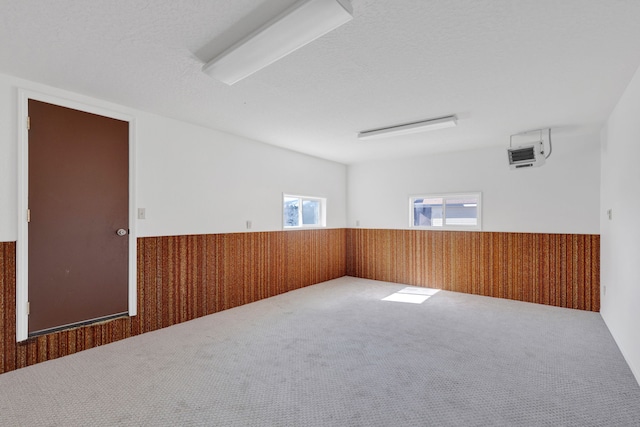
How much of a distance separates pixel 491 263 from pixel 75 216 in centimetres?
536

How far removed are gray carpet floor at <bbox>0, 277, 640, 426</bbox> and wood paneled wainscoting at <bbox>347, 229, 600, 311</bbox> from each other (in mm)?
795

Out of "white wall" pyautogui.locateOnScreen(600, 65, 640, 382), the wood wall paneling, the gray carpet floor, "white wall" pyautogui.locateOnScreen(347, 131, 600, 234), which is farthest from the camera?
"white wall" pyautogui.locateOnScreen(347, 131, 600, 234)

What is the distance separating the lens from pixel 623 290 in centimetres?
283

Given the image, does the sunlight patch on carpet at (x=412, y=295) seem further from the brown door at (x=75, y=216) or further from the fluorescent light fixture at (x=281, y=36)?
the fluorescent light fixture at (x=281, y=36)

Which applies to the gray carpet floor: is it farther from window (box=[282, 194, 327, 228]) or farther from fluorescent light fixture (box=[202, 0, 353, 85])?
fluorescent light fixture (box=[202, 0, 353, 85])

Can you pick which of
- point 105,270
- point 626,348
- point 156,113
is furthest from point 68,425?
point 626,348

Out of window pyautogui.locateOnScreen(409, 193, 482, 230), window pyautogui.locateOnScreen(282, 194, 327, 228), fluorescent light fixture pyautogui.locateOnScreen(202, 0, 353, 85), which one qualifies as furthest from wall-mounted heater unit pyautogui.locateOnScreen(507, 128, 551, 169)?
fluorescent light fixture pyautogui.locateOnScreen(202, 0, 353, 85)

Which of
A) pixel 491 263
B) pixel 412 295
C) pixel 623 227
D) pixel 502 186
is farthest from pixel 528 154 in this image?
pixel 412 295

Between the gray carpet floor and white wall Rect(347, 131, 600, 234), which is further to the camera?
white wall Rect(347, 131, 600, 234)

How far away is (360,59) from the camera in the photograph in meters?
2.26

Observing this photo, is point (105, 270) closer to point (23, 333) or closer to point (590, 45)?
point (23, 333)

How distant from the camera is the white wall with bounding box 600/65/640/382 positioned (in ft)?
7.93

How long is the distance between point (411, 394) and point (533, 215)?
3661 millimetres

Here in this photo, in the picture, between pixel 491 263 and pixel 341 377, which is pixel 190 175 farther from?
pixel 491 263
